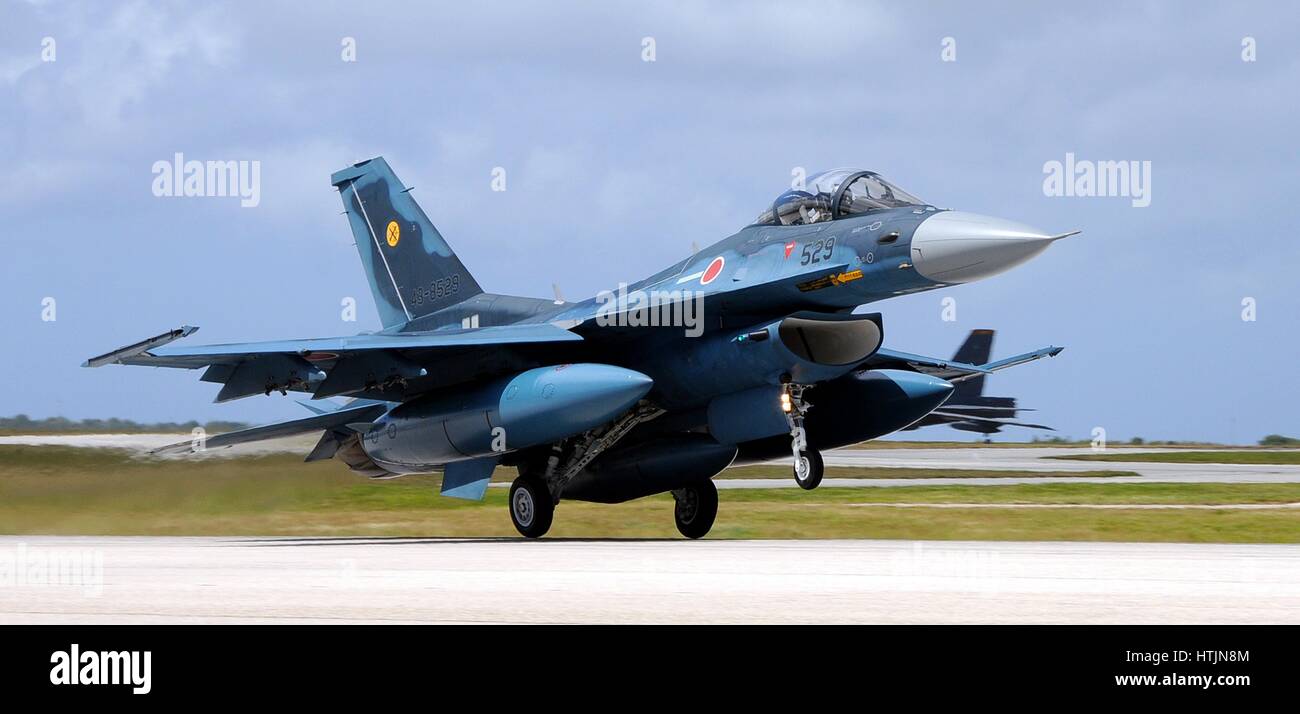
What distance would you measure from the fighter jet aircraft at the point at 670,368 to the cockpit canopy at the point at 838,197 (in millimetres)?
24

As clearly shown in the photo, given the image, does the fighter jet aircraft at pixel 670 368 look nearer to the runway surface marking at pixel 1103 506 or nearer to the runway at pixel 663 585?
the runway at pixel 663 585

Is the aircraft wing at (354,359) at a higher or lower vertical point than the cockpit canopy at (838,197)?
lower

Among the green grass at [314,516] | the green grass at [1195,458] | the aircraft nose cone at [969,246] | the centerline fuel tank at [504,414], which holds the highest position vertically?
the aircraft nose cone at [969,246]

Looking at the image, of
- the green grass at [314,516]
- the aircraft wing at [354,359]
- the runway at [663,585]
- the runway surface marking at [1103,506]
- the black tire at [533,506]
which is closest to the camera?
the runway at [663,585]

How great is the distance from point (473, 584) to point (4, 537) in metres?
12.8

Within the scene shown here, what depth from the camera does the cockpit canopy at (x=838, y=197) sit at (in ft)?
50.9

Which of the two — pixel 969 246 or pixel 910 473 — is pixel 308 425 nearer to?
pixel 969 246

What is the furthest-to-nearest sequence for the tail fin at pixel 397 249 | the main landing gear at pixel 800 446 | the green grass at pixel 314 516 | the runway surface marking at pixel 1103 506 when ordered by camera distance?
the runway surface marking at pixel 1103 506
the tail fin at pixel 397 249
the green grass at pixel 314 516
the main landing gear at pixel 800 446

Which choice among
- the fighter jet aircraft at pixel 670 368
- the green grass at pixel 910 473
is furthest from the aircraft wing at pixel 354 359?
the green grass at pixel 910 473

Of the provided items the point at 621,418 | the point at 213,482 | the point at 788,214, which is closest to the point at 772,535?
the point at 621,418

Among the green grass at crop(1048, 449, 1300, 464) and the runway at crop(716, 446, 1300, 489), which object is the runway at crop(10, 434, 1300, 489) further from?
the green grass at crop(1048, 449, 1300, 464)

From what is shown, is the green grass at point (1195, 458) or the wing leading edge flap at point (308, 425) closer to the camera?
the wing leading edge flap at point (308, 425)

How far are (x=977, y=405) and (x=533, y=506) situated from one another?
22717mm
